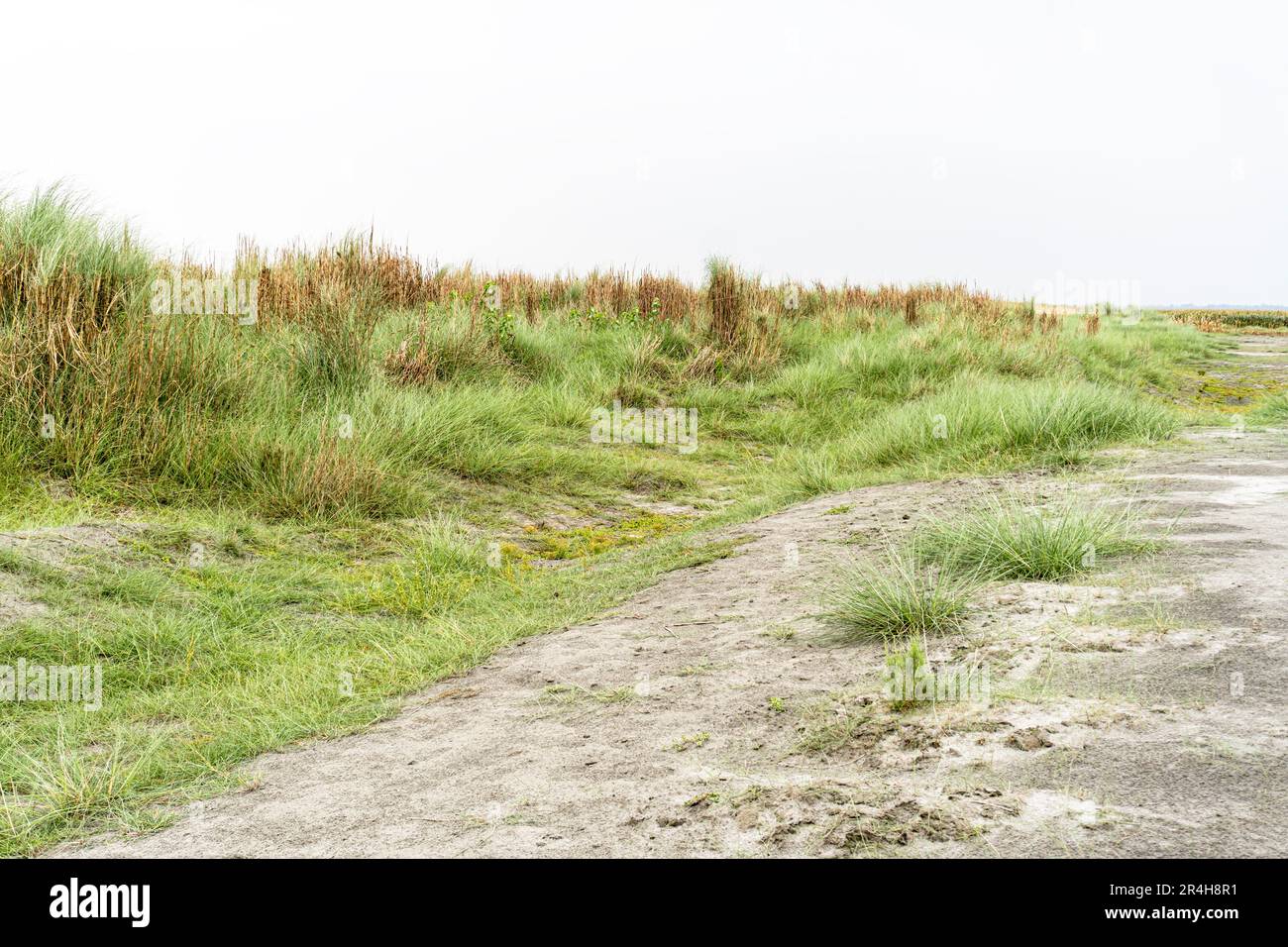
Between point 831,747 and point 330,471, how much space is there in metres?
4.55

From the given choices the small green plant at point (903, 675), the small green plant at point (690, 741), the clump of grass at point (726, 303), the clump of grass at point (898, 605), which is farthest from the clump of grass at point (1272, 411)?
the small green plant at point (690, 741)

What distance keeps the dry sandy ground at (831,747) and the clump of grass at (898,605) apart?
3.9 inches

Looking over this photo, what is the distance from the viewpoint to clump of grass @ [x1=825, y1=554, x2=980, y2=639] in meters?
3.25

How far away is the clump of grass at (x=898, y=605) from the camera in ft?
10.6

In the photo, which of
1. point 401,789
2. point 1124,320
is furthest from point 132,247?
point 1124,320

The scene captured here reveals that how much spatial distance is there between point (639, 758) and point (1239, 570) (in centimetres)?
229

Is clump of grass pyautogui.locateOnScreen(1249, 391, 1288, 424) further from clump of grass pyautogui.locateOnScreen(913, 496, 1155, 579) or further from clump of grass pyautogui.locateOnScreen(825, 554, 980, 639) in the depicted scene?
clump of grass pyautogui.locateOnScreen(825, 554, 980, 639)

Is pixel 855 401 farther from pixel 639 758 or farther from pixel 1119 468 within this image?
pixel 639 758

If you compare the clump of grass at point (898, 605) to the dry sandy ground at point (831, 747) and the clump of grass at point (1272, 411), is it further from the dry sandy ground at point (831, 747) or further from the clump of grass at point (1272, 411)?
the clump of grass at point (1272, 411)

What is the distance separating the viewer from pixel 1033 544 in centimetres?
374

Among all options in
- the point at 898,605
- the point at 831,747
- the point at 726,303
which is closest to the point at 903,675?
the point at 831,747

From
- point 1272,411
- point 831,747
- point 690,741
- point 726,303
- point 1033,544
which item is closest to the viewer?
point 831,747

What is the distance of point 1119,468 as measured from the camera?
5848 millimetres

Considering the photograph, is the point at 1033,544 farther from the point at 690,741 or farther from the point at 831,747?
the point at 690,741
